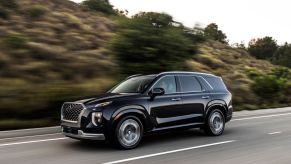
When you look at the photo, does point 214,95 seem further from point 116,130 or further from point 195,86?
point 116,130

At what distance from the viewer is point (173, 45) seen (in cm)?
1783

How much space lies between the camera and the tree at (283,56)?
75.8 meters

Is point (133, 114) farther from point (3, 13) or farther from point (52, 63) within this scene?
point (3, 13)

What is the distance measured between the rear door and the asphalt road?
2.10 feet

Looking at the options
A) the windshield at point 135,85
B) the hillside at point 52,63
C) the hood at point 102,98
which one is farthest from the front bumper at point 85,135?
the hillside at point 52,63

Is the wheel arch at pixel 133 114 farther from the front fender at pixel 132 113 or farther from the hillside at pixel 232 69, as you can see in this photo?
the hillside at pixel 232 69

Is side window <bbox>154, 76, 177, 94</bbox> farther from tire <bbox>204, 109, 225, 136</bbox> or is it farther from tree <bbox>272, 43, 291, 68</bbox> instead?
tree <bbox>272, 43, 291, 68</bbox>

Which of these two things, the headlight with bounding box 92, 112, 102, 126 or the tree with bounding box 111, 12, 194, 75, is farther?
the tree with bounding box 111, 12, 194, 75

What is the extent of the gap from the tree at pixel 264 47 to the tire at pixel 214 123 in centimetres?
7917

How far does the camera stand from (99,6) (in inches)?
1697

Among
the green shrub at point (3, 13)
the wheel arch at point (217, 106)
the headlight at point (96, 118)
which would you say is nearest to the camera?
the headlight at point (96, 118)

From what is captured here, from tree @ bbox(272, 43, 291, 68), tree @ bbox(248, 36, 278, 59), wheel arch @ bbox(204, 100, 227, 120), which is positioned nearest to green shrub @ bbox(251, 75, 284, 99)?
wheel arch @ bbox(204, 100, 227, 120)

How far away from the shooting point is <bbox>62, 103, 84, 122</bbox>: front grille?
31.3ft

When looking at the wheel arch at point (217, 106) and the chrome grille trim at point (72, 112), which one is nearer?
the chrome grille trim at point (72, 112)
